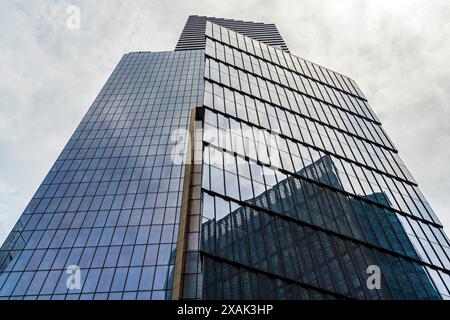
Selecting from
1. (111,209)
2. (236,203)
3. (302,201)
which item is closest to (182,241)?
(236,203)

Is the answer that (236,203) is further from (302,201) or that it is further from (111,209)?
(111,209)

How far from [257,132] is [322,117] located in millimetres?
11913

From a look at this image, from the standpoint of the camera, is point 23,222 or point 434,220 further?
point 23,222

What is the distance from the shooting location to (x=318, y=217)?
24719mm

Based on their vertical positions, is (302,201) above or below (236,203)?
above

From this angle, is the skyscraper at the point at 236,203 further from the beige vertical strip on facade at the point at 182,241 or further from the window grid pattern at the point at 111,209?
the window grid pattern at the point at 111,209

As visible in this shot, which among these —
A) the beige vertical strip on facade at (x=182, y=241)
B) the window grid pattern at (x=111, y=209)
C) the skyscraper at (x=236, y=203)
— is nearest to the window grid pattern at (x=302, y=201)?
the skyscraper at (x=236, y=203)

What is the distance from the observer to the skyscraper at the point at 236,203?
2008 cm

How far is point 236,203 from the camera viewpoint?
22.3 meters

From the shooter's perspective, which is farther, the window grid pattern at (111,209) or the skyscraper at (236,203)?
the window grid pattern at (111,209)

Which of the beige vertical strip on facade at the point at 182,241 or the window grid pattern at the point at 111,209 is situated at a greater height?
the window grid pattern at the point at 111,209

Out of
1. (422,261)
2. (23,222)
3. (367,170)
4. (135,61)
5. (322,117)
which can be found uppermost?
(135,61)
